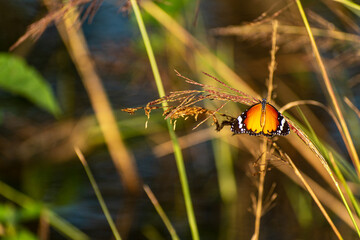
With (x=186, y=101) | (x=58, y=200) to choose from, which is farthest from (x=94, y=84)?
(x=186, y=101)

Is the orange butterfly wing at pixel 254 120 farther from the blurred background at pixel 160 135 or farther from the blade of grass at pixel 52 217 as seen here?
the blade of grass at pixel 52 217

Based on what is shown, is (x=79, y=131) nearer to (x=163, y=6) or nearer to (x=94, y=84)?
(x=94, y=84)

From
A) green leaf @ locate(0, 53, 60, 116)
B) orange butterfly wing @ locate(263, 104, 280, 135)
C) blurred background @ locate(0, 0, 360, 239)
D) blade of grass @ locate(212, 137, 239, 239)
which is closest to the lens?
orange butterfly wing @ locate(263, 104, 280, 135)

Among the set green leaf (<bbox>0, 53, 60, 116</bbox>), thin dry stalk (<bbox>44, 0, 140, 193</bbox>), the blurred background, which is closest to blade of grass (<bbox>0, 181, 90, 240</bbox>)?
the blurred background

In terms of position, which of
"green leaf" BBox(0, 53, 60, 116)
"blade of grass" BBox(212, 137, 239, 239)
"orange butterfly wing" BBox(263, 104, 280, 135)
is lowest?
"orange butterfly wing" BBox(263, 104, 280, 135)

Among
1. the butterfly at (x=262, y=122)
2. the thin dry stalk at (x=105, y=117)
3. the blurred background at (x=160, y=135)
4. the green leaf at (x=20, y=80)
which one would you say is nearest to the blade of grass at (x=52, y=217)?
the blurred background at (x=160, y=135)

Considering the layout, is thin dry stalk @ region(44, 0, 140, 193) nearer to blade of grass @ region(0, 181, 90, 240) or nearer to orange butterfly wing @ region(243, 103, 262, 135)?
blade of grass @ region(0, 181, 90, 240)
